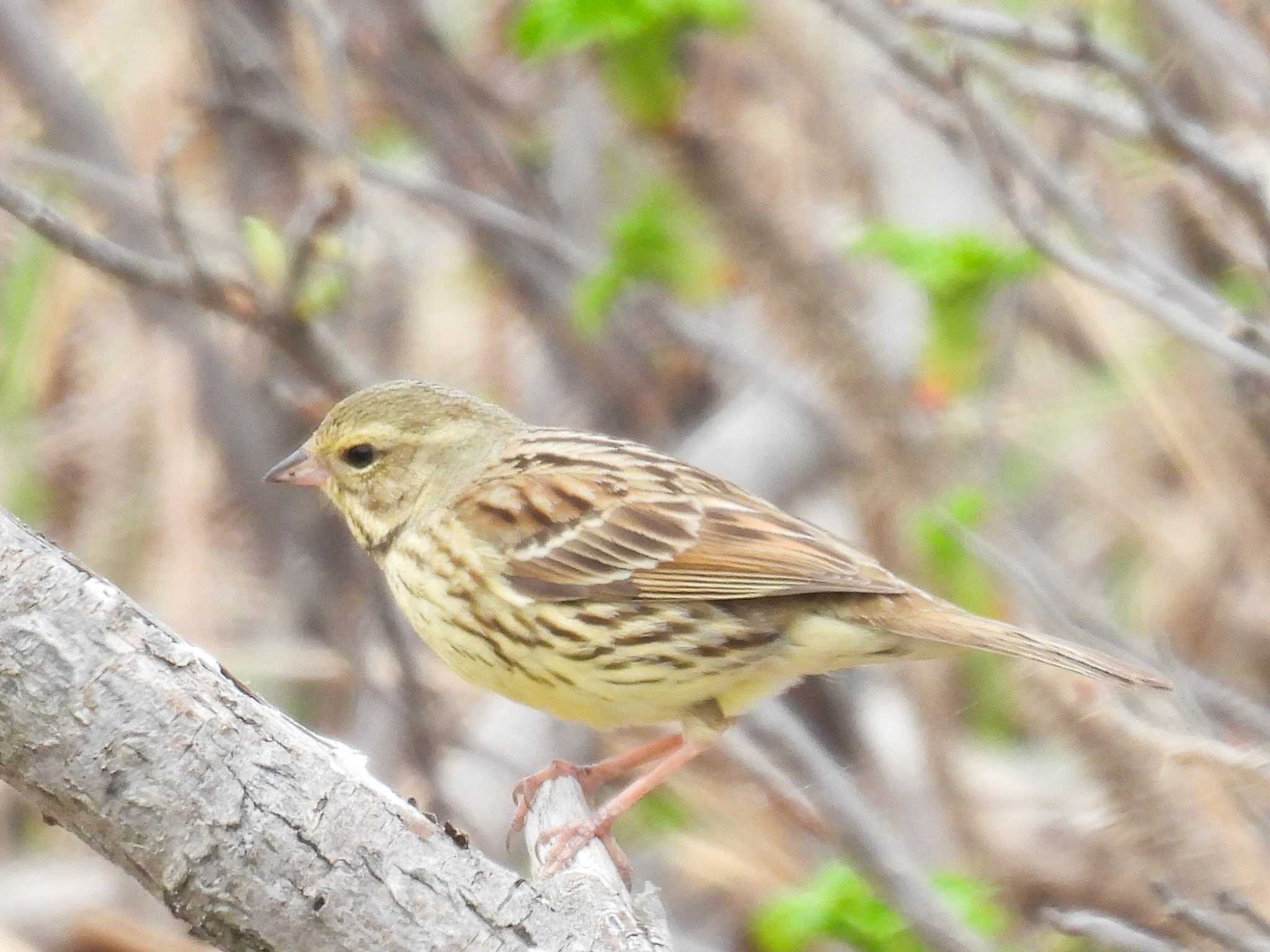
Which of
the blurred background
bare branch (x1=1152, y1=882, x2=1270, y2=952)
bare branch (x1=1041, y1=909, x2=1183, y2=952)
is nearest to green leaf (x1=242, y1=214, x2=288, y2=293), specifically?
the blurred background

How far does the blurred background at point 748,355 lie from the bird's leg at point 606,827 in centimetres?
38

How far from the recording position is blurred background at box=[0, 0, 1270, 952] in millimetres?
3736

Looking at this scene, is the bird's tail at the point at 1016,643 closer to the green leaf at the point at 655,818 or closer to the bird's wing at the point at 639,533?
the bird's wing at the point at 639,533

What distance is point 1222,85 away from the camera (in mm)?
4469

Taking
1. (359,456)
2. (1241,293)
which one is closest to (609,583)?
(359,456)

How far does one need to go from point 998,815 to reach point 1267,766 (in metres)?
2.55

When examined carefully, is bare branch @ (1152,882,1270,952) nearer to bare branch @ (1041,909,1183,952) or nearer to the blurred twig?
bare branch @ (1041,909,1183,952)

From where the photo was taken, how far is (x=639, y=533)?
3836 mm

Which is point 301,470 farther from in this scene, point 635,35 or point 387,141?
point 387,141

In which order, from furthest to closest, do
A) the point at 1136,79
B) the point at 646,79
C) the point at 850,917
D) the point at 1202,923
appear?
the point at 646,79 < the point at 850,917 < the point at 1136,79 < the point at 1202,923

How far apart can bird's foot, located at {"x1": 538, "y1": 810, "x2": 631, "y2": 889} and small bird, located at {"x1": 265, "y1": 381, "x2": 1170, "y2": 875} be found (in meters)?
0.02

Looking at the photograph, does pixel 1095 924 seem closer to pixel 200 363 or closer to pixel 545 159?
pixel 200 363

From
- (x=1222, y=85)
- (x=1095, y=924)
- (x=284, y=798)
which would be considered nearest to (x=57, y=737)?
(x=284, y=798)

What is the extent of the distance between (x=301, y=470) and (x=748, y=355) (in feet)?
6.19
